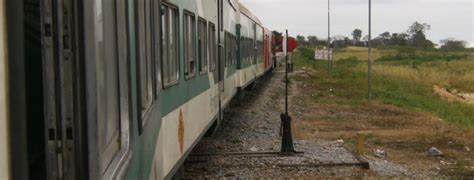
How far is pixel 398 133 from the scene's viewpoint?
15805 mm

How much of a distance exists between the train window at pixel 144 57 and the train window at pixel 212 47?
19.8 feet

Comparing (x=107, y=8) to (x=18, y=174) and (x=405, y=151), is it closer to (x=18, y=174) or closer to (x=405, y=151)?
(x=18, y=174)

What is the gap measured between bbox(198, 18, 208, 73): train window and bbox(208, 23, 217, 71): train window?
0.59m

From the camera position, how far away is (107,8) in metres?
2.44

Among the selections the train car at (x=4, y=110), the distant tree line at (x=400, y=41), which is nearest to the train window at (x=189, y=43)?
the train car at (x=4, y=110)

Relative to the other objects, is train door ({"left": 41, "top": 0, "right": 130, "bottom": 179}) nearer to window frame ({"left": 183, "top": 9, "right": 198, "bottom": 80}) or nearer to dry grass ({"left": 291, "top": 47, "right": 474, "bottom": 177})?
window frame ({"left": 183, "top": 9, "right": 198, "bottom": 80})

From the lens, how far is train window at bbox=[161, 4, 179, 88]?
586 centimetres

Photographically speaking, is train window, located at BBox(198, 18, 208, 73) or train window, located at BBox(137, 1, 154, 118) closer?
train window, located at BBox(137, 1, 154, 118)

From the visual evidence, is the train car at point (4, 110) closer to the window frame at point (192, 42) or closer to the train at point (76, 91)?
the train at point (76, 91)

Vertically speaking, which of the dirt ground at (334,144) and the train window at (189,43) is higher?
the train window at (189,43)

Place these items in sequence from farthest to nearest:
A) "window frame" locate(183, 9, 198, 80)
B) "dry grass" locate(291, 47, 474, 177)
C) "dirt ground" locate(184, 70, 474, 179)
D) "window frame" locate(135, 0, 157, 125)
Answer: "dry grass" locate(291, 47, 474, 177)
"dirt ground" locate(184, 70, 474, 179)
"window frame" locate(183, 9, 198, 80)
"window frame" locate(135, 0, 157, 125)

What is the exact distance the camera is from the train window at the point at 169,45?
5.86 m

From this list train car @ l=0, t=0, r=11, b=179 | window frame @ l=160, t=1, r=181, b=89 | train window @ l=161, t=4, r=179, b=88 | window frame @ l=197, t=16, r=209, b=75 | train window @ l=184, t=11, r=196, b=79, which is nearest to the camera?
train car @ l=0, t=0, r=11, b=179

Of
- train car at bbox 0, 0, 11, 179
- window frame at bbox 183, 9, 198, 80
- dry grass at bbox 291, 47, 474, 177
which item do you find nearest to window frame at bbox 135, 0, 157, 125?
train car at bbox 0, 0, 11, 179
